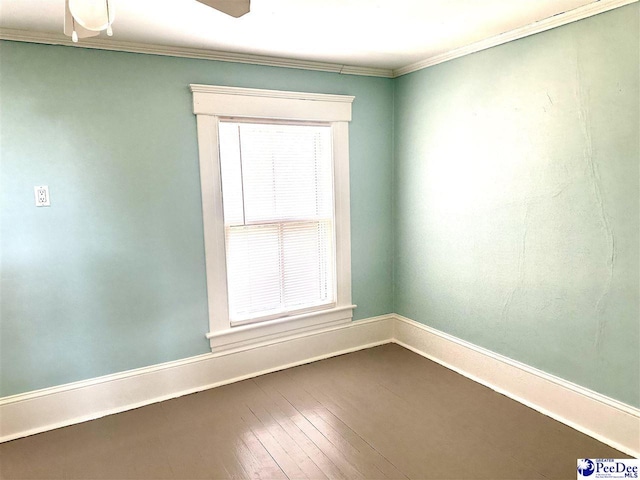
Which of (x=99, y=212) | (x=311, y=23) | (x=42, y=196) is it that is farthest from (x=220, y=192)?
(x=311, y=23)

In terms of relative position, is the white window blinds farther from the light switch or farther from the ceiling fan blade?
the ceiling fan blade

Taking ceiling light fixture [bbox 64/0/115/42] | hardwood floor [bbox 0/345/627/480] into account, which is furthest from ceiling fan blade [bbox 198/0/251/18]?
hardwood floor [bbox 0/345/627/480]

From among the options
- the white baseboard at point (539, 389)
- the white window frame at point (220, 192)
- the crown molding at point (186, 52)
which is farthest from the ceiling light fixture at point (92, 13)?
the white baseboard at point (539, 389)

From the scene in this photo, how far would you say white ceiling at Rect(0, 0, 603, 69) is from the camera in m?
2.17

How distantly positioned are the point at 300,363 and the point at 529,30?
2.72 meters

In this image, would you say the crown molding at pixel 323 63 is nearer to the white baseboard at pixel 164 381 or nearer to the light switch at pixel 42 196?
the light switch at pixel 42 196

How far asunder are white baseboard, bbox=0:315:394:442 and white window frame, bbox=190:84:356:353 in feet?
0.31

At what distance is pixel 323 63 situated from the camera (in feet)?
10.8

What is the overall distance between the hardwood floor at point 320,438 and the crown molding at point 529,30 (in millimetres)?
2236

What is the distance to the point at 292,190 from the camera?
335 cm

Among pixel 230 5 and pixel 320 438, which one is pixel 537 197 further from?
pixel 230 5

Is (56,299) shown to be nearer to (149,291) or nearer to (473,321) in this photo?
(149,291)

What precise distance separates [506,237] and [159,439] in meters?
2.43

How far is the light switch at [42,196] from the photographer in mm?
2527
